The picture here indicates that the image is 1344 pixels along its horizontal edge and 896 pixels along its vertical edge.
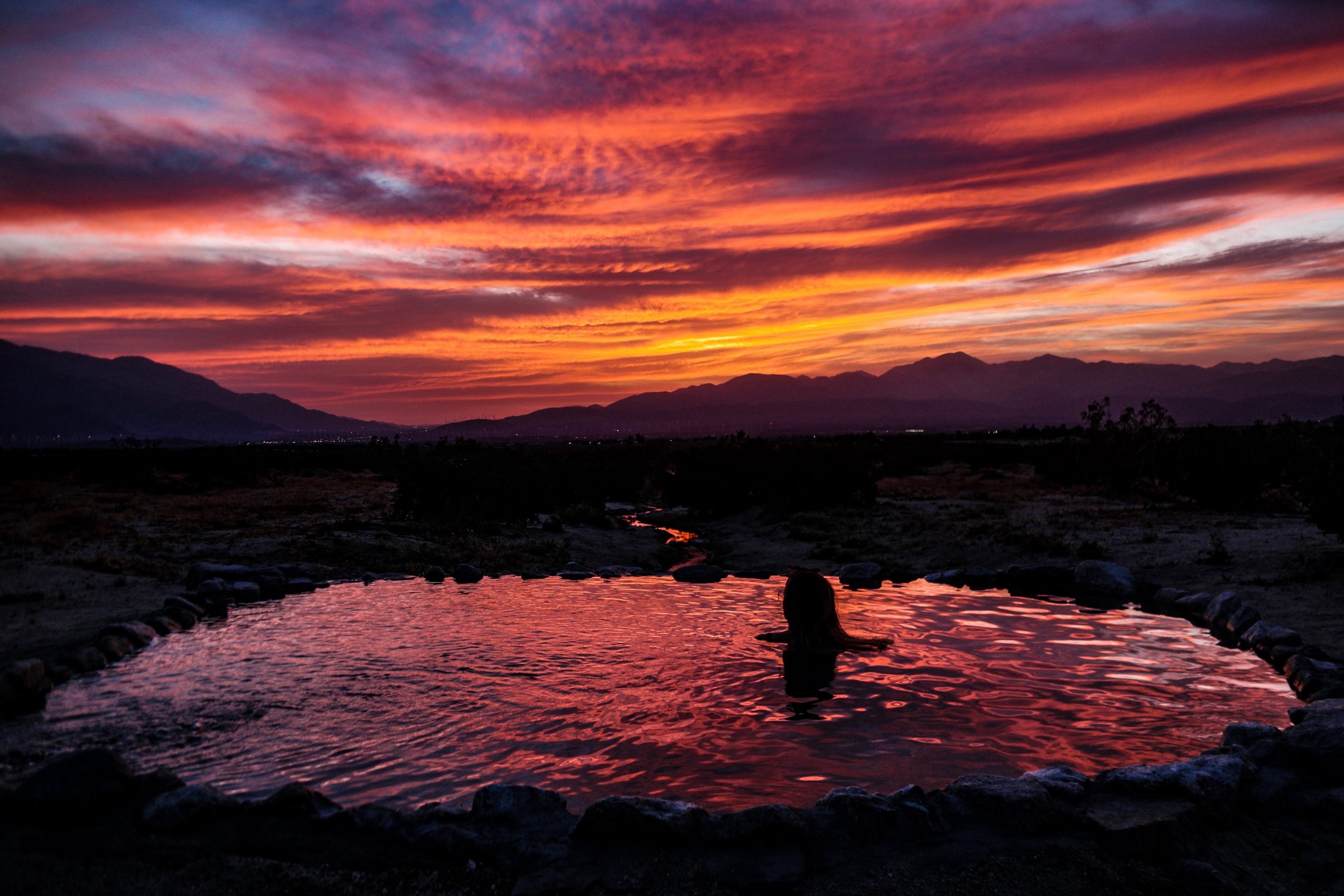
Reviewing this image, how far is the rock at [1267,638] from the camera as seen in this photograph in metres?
10.7

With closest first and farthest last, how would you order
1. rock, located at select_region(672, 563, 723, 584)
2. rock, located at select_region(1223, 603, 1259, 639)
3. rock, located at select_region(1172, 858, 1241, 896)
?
rock, located at select_region(1172, 858, 1241, 896)
rock, located at select_region(1223, 603, 1259, 639)
rock, located at select_region(672, 563, 723, 584)

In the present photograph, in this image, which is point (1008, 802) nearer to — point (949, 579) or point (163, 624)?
point (949, 579)

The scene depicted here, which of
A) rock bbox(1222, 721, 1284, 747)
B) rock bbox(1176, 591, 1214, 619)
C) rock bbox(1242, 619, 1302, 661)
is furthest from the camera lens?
rock bbox(1176, 591, 1214, 619)

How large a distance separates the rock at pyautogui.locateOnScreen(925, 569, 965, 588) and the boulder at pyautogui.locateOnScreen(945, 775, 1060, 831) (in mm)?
11452

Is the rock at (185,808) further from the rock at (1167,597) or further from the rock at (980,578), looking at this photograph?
the rock at (1167,597)

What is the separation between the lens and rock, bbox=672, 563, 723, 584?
17.8 m

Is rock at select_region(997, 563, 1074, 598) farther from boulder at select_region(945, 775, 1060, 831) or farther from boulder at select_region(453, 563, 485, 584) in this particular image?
boulder at select_region(453, 563, 485, 584)

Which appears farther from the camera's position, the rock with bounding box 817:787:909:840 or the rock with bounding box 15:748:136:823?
the rock with bounding box 15:748:136:823

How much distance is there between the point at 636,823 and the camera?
566 centimetres

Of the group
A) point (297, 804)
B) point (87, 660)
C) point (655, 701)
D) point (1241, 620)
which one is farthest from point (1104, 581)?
point (87, 660)

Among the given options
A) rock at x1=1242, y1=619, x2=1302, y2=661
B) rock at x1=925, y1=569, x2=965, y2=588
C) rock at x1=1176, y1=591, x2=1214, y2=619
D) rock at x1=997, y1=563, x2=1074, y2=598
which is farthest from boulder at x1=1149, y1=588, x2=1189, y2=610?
rock at x1=925, y1=569, x2=965, y2=588

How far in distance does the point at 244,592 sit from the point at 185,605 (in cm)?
175

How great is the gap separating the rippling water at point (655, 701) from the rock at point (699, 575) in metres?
3.58

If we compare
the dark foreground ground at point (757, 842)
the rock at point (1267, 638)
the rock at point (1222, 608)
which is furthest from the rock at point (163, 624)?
the rock at point (1222, 608)
